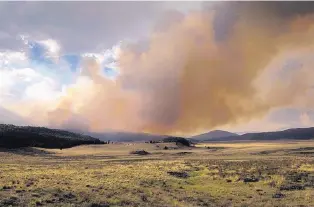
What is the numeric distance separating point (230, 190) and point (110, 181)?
13143mm

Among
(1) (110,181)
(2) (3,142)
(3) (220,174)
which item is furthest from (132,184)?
(2) (3,142)

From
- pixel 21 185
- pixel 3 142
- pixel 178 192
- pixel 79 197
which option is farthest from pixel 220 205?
pixel 3 142

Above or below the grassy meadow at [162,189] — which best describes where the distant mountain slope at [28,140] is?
above

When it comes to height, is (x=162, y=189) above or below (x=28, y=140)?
below

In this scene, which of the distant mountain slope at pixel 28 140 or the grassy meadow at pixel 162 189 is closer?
the grassy meadow at pixel 162 189

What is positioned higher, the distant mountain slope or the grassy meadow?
the distant mountain slope

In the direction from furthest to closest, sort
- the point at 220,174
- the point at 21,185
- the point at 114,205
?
the point at 220,174, the point at 21,185, the point at 114,205

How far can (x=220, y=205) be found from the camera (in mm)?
32594

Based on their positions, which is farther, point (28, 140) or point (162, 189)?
point (28, 140)

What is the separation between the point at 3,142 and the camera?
13062cm

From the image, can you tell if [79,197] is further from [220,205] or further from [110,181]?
[220,205]

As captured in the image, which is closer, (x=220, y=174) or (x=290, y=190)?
(x=290, y=190)

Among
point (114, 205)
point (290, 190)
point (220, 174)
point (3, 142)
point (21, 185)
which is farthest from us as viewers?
point (3, 142)

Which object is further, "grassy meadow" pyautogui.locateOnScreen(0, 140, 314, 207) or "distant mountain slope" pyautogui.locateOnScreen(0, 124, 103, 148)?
"distant mountain slope" pyautogui.locateOnScreen(0, 124, 103, 148)
